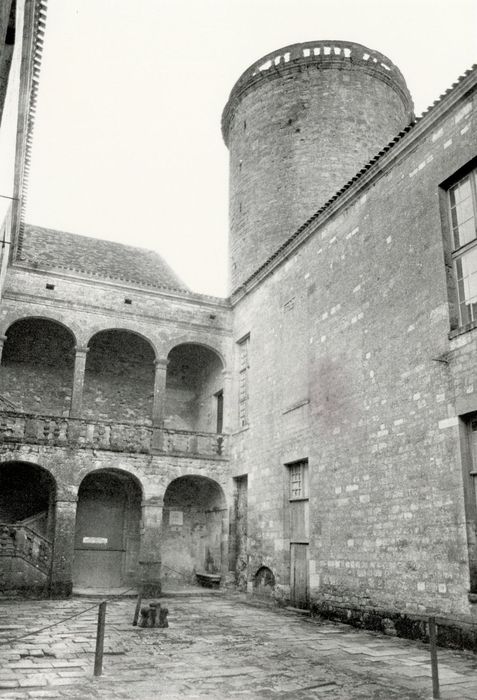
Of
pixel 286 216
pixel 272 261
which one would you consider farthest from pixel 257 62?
pixel 272 261

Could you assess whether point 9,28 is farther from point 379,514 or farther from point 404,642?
point 404,642

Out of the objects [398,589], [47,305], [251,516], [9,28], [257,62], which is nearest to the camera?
[9,28]

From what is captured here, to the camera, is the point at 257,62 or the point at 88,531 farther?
the point at 257,62

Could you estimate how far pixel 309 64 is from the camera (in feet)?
65.3

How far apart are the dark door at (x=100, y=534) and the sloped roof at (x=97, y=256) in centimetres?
647

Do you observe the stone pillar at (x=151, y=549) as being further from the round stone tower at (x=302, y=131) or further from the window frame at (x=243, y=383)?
the round stone tower at (x=302, y=131)

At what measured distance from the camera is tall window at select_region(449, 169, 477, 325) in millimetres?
9125

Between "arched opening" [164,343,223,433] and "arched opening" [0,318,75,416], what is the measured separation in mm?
3402

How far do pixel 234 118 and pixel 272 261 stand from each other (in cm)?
885

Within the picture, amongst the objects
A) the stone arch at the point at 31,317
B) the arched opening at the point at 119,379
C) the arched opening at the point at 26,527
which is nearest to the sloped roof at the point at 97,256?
the arched opening at the point at 119,379

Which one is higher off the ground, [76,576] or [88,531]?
[88,531]

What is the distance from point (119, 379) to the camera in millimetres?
19266

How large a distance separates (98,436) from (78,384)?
1529 mm

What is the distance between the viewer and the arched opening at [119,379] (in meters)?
18.8
